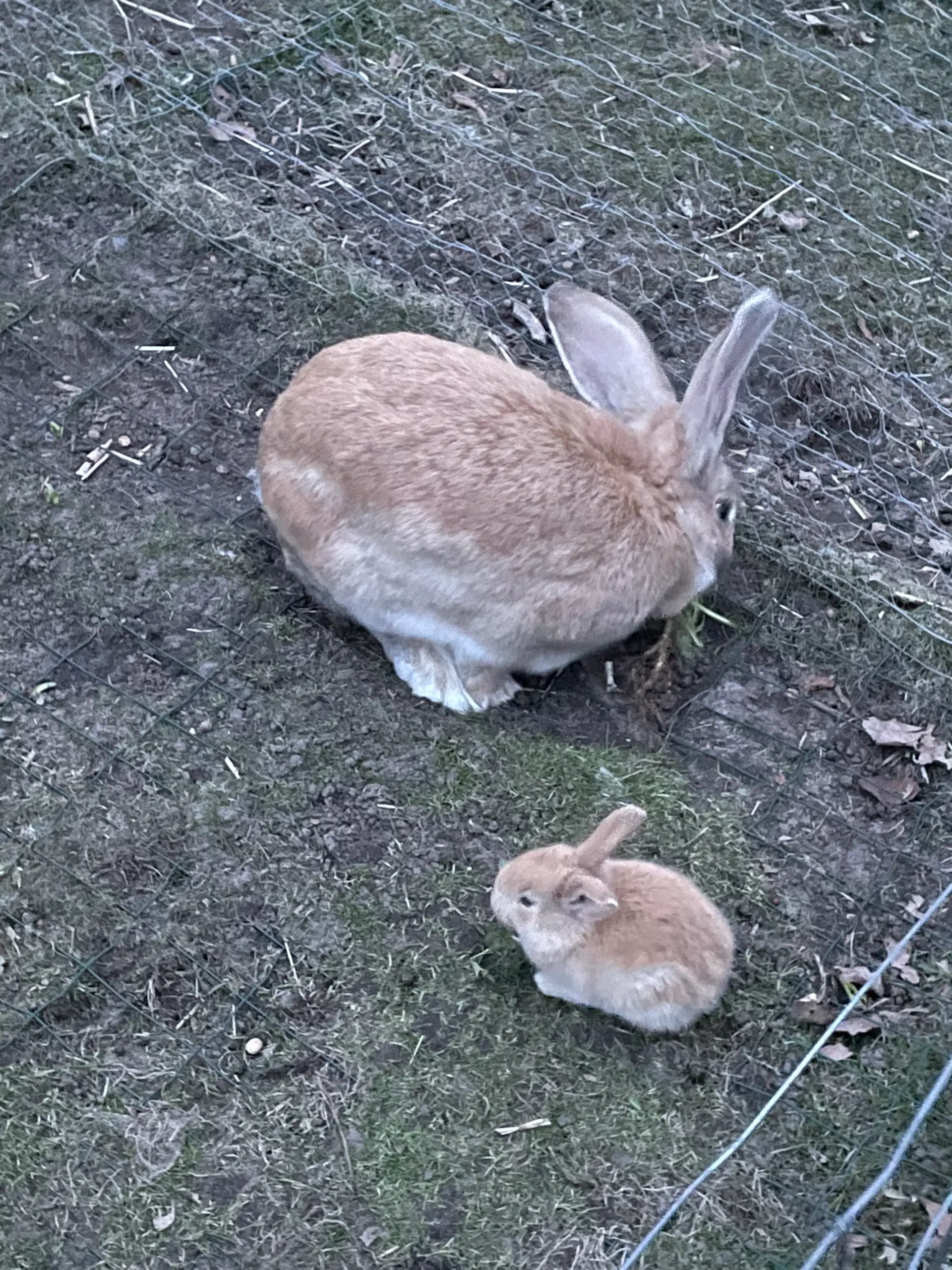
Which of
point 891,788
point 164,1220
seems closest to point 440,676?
point 891,788

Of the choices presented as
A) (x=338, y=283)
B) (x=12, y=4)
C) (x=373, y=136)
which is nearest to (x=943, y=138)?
(x=373, y=136)

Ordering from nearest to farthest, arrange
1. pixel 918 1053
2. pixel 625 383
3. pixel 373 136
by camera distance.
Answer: pixel 918 1053, pixel 625 383, pixel 373 136

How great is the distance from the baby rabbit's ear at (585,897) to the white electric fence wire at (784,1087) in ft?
1.94

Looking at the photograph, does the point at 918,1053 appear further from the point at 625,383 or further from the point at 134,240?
the point at 134,240

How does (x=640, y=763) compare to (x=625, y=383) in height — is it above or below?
below

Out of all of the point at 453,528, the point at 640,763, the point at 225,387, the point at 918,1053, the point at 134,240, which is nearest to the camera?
the point at 918,1053

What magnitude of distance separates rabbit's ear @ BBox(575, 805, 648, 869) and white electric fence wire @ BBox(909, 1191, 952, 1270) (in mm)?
1021

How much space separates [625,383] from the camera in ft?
13.5

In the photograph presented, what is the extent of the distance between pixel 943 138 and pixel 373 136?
2.53 m

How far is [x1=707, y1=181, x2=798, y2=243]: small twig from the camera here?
5293 millimetres

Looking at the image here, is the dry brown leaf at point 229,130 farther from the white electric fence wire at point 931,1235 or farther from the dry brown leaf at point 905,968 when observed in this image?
the white electric fence wire at point 931,1235

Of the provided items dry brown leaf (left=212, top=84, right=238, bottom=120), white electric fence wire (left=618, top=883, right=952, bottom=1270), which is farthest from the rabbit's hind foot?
dry brown leaf (left=212, top=84, right=238, bottom=120)

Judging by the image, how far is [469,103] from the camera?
18.2 feet

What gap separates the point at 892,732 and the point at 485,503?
1451mm
